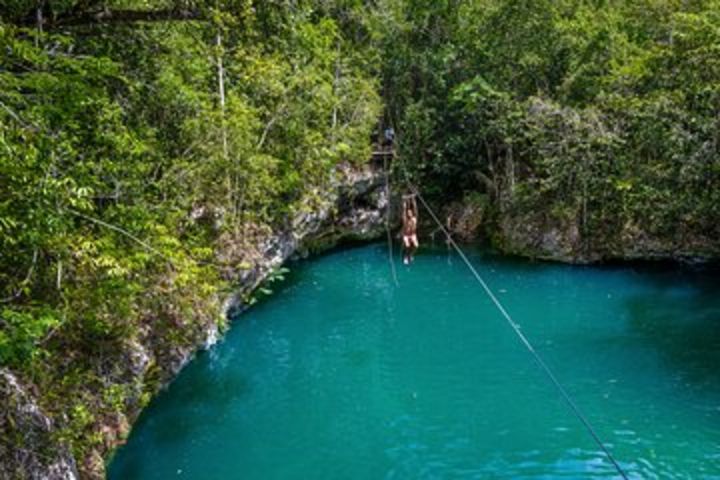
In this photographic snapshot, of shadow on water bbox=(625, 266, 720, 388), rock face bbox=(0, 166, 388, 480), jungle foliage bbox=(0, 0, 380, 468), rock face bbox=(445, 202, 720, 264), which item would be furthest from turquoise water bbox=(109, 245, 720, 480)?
jungle foliage bbox=(0, 0, 380, 468)

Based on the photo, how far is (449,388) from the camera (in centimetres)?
1252

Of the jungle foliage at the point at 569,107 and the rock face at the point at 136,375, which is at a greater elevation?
the jungle foliage at the point at 569,107

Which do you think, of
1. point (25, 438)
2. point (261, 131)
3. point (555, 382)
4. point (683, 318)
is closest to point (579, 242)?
point (683, 318)

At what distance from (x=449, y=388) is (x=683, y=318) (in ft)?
25.7

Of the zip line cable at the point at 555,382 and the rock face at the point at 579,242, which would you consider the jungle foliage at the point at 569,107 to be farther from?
the zip line cable at the point at 555,382

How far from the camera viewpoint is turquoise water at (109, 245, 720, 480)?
32.2 ft

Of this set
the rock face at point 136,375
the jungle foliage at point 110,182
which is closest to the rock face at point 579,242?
the rock face at point 136,375

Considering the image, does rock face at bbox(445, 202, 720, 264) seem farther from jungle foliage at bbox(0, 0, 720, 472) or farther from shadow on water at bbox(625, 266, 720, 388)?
shadow on water at bbox(625, 266, 720, 388)

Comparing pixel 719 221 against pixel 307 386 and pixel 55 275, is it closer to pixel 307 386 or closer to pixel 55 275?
pixel 307 386

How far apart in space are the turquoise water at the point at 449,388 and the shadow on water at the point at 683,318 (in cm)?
7

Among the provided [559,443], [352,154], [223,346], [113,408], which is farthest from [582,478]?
[352,154]

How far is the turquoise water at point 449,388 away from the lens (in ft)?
32.2

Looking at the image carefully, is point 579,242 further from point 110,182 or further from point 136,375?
point 110,182

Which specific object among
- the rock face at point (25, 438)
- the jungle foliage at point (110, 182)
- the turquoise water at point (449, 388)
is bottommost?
the turquoise water at point (449, 388)
